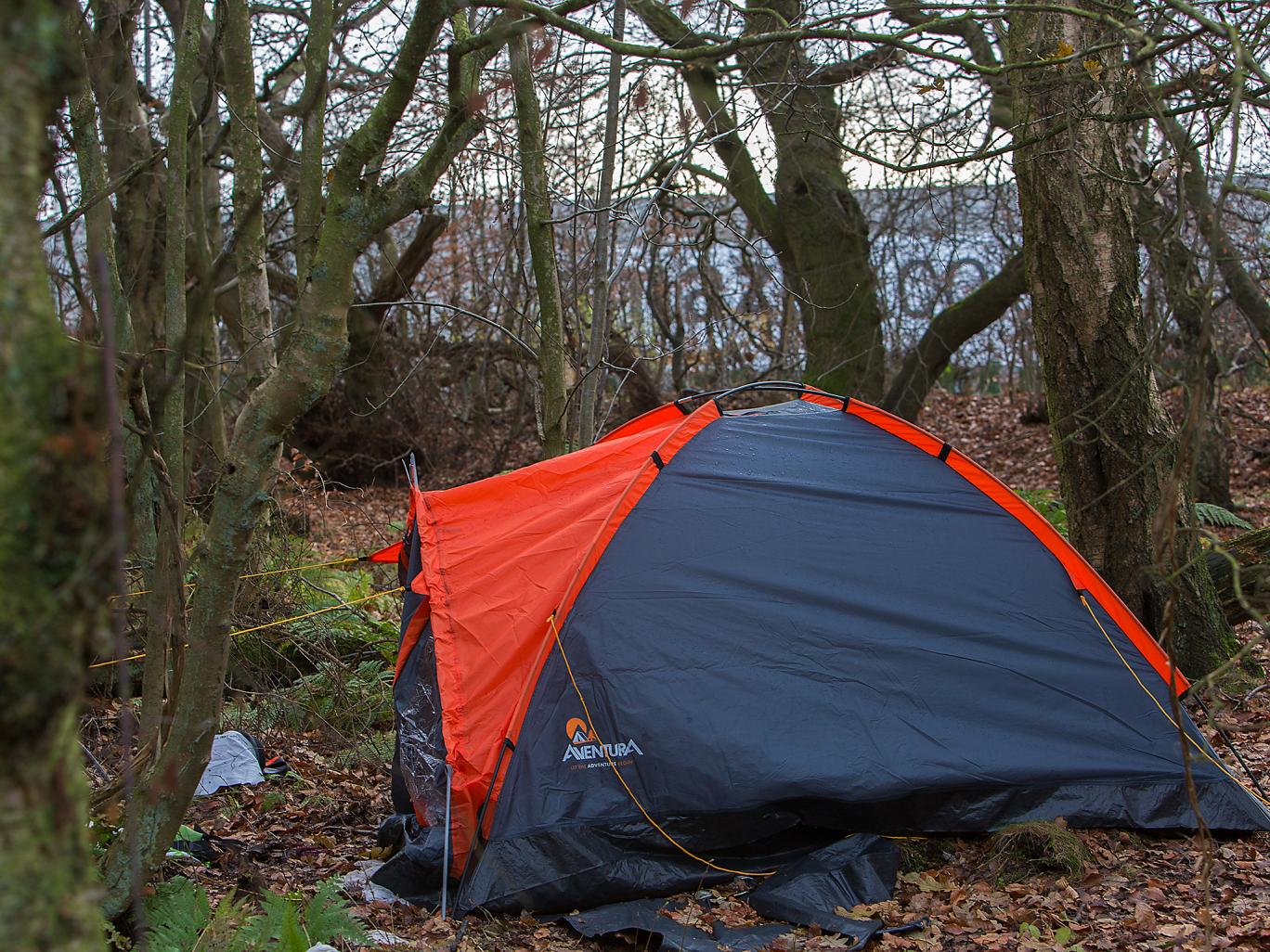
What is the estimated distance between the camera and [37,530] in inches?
43.8

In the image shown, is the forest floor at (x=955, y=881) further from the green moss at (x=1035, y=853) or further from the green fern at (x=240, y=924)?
the green fern at (x=240, y=924)

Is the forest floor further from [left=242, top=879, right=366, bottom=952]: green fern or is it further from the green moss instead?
[left=242, top=879, right=366, bottom=952]: green fern

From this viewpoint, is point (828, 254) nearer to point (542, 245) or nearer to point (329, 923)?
point (542, 245)

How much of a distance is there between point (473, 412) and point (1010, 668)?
881 cm

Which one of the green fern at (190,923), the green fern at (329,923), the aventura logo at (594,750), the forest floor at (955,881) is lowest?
the forest floor at (955,881)

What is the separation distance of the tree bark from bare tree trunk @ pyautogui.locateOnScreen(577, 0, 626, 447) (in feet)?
16.9

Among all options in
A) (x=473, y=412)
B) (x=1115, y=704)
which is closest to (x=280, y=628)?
(x=1115, y=704)

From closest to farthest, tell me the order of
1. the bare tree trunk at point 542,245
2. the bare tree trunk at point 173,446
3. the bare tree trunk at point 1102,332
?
1. the bare tree trunk at point 173,446
2. the bare tree trunk at point 1102,332
3. the bare tree trunk at point 542,245

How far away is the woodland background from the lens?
3.73ft

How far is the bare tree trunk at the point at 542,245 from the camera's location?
19.5 feet

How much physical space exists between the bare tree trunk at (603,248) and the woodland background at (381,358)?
34 millimetres

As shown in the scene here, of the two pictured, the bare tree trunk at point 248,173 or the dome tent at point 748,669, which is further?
the bare tree trunk at point 248,173

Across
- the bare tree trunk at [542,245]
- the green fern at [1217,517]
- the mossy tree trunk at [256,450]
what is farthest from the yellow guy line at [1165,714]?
the green fern at [1217,517]

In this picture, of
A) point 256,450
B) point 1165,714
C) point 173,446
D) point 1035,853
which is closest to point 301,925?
point 256,450
